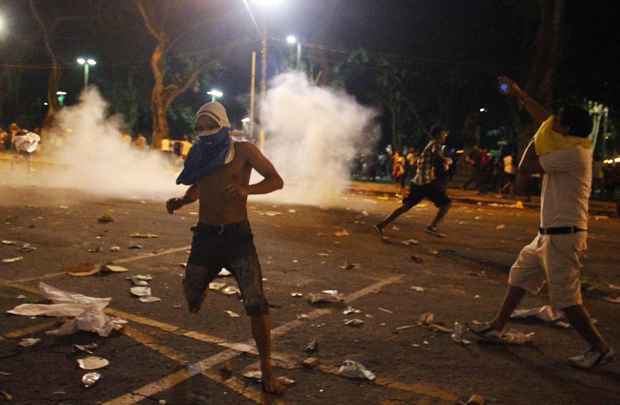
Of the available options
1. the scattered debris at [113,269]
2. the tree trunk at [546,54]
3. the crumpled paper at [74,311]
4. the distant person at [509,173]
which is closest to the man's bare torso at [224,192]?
the crumpled paper at [74,311]

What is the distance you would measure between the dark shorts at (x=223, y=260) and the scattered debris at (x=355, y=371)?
2.28 ft

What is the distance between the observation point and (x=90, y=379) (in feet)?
11.9

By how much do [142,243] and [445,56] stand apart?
26.1 metres

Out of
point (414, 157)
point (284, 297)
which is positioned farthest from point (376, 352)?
point (414, 157)

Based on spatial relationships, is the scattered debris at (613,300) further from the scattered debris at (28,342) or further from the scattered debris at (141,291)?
the scattered debris at (28,342)

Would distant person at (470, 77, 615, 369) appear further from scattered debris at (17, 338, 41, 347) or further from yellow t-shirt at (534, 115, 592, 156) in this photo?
scattered debris at (17, 338, 41, 347)

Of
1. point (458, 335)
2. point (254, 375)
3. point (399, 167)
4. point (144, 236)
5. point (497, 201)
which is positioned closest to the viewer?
point (254, 375)

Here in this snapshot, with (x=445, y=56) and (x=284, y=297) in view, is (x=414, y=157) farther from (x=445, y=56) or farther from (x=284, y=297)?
(x=284, y=297)

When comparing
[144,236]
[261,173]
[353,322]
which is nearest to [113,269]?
[144,236]

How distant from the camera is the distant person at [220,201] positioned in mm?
3666

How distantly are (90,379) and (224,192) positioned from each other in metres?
1.37

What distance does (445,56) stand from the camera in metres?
31.3

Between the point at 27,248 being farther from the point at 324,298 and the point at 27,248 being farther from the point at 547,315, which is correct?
A: the point at 547,315

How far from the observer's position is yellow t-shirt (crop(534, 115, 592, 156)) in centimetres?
414
